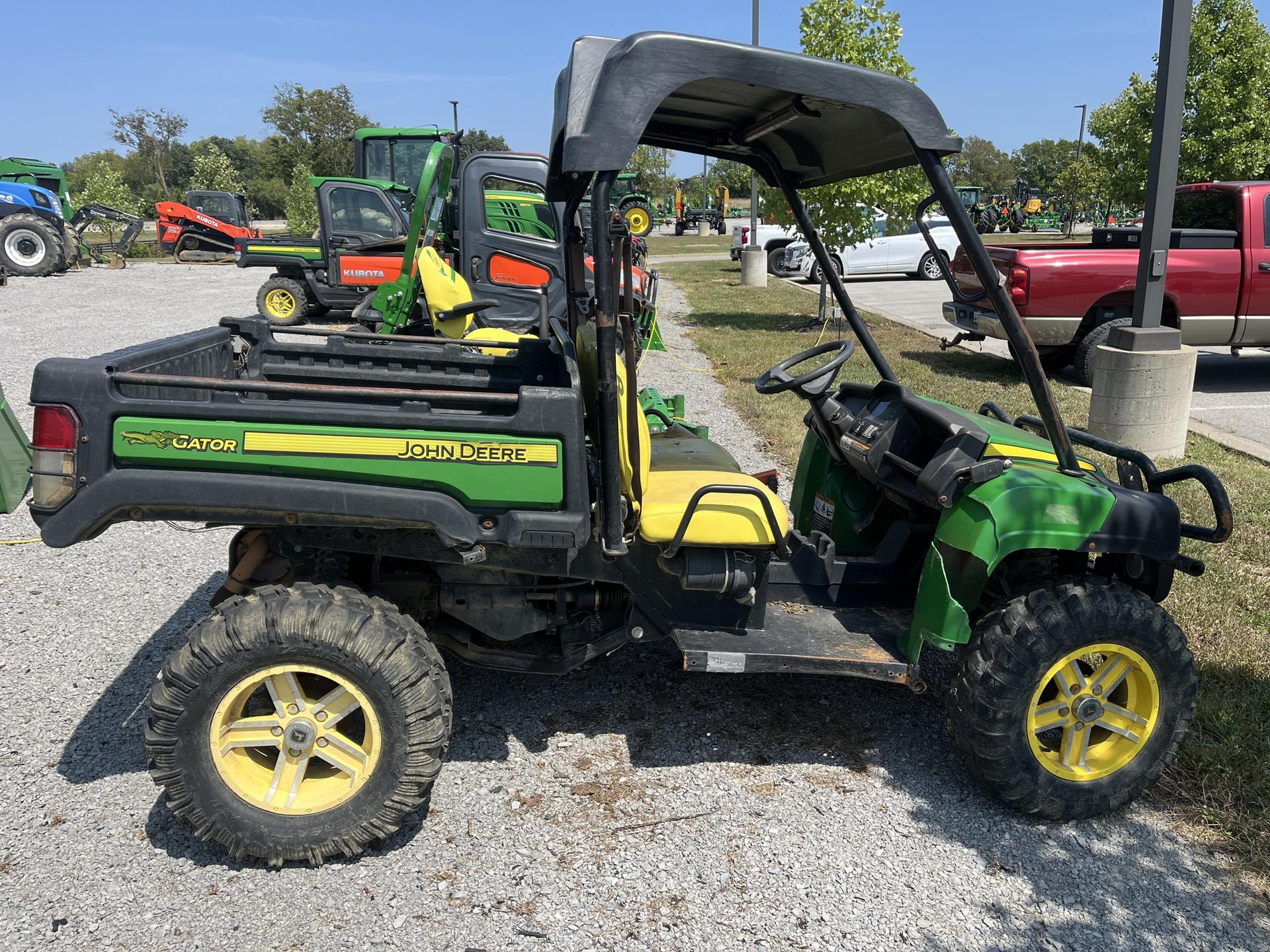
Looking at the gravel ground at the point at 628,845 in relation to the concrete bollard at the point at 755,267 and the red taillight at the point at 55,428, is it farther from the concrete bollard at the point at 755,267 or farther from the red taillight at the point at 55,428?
the concrete bollard at the point at 755,267

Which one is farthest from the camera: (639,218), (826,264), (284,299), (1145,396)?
(639,218)

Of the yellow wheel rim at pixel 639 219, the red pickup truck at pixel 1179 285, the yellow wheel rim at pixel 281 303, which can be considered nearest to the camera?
the red pickup truck at pixel 1179 285

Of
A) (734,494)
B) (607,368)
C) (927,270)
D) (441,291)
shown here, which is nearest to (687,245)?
(927,270)

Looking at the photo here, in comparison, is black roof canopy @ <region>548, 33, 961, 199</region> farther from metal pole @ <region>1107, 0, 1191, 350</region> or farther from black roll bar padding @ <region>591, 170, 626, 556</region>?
metal pole @ <region>1107, 0, 1191, 350</region>

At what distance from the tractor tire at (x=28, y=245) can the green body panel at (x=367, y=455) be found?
22.9 metres

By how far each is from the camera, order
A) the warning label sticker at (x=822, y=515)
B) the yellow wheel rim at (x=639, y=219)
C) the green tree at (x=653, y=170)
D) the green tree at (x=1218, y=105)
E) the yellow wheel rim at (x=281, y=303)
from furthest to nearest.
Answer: the green tree at (x=653, y=170)
the yellow wheel rim at (x=639, y=219)
the green tree at (x=1218, y=105)
the yellow wheel rim at (x=281, y=303)
the warning label sticker at (x=822, y=515)

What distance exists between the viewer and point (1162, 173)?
21.3 feet

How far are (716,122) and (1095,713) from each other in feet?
8.25

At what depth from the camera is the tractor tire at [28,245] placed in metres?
21.3

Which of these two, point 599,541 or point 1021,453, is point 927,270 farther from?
point 599,541

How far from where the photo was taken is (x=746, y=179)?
76.9 ft

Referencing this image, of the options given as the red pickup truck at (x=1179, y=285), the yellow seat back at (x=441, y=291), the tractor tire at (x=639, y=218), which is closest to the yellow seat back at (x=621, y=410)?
the yellow seat back at (x=441, y=291)

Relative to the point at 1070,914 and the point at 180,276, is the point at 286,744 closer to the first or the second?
the point at 1070,914

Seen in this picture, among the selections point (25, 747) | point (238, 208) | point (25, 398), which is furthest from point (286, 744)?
point (238, 208)
